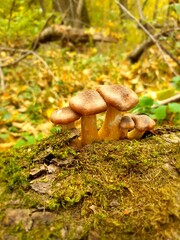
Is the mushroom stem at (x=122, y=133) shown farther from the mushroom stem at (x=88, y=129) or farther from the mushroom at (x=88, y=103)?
the mushroom at (x=88, y=103)

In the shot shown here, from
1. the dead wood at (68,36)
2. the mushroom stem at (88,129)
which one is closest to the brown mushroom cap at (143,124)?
the mushroom stem at (88,129)

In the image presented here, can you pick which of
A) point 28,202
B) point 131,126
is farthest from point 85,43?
point 28,202

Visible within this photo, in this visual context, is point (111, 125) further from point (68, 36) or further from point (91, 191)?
point (68, 36)

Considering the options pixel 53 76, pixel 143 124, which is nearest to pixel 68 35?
pixel 53 76

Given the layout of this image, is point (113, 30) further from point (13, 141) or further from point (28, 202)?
point (28, 202)

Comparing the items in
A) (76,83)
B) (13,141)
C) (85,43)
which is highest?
(85,43)

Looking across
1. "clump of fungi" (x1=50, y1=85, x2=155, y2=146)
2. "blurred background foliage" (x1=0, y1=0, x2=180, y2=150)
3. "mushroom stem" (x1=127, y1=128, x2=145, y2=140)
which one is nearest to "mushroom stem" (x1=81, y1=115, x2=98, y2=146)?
"clump of fungi" (x1=50, y1=85, x2=155, y2=146)
